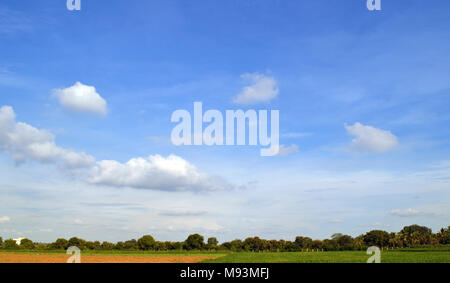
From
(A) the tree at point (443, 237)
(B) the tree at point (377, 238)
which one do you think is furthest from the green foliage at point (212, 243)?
(A) the tree at point (443, 237)

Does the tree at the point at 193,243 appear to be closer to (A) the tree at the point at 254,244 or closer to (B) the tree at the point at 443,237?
(A) the tree at the point at 254,244

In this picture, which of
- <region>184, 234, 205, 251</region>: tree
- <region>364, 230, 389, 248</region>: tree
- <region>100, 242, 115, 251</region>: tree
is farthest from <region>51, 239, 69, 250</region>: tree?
<region>364, 230, 389, 248</region>: tree

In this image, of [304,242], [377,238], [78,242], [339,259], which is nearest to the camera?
[339,259]

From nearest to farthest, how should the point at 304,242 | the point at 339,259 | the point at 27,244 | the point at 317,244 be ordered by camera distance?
1. the point at 339,259
2. the point at 27,244
3. the point at 317,244
4. the point at 304,242

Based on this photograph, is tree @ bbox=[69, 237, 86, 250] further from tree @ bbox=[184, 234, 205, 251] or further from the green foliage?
the green foliage

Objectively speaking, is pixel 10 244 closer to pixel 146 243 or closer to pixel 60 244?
pixel 60 244

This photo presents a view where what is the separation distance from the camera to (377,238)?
447 ft

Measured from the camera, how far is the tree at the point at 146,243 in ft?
401

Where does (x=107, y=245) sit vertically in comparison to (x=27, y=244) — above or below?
below

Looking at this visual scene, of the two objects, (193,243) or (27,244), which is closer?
(27,244)

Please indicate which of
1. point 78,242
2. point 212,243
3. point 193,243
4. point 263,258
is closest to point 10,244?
point 78,242

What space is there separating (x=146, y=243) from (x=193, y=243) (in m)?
15.6
